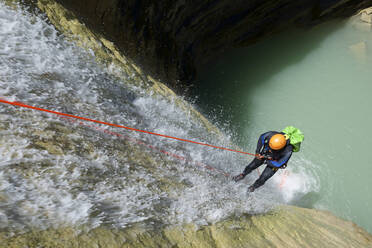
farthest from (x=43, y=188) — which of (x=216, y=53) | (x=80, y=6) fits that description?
(x=216, y=53)

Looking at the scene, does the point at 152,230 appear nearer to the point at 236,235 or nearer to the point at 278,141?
the point at 236,235

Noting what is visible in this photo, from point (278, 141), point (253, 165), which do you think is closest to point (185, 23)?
point (253, 165)

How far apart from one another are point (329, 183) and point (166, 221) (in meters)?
5.51

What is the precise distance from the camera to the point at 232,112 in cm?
801

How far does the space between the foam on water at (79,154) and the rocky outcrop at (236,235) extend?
0.40 ft

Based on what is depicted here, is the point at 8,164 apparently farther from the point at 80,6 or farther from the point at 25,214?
the point at 80,6

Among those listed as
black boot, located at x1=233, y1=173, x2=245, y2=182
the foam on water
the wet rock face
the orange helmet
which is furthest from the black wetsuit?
the wet rock face

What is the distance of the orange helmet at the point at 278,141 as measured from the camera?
3799 millimetres

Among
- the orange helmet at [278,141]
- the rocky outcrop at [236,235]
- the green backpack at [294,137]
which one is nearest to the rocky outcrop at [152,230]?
the rocky outcrop at [236,235]

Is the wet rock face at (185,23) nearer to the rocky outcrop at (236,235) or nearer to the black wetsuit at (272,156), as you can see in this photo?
the black wetsuit at (272,156)

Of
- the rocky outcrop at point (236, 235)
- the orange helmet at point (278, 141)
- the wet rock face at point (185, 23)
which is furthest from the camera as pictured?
the wet rock face at point (185, 23)

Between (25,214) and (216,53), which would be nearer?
(25,214)

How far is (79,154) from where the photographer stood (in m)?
2.52

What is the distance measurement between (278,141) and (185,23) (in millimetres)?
4952
